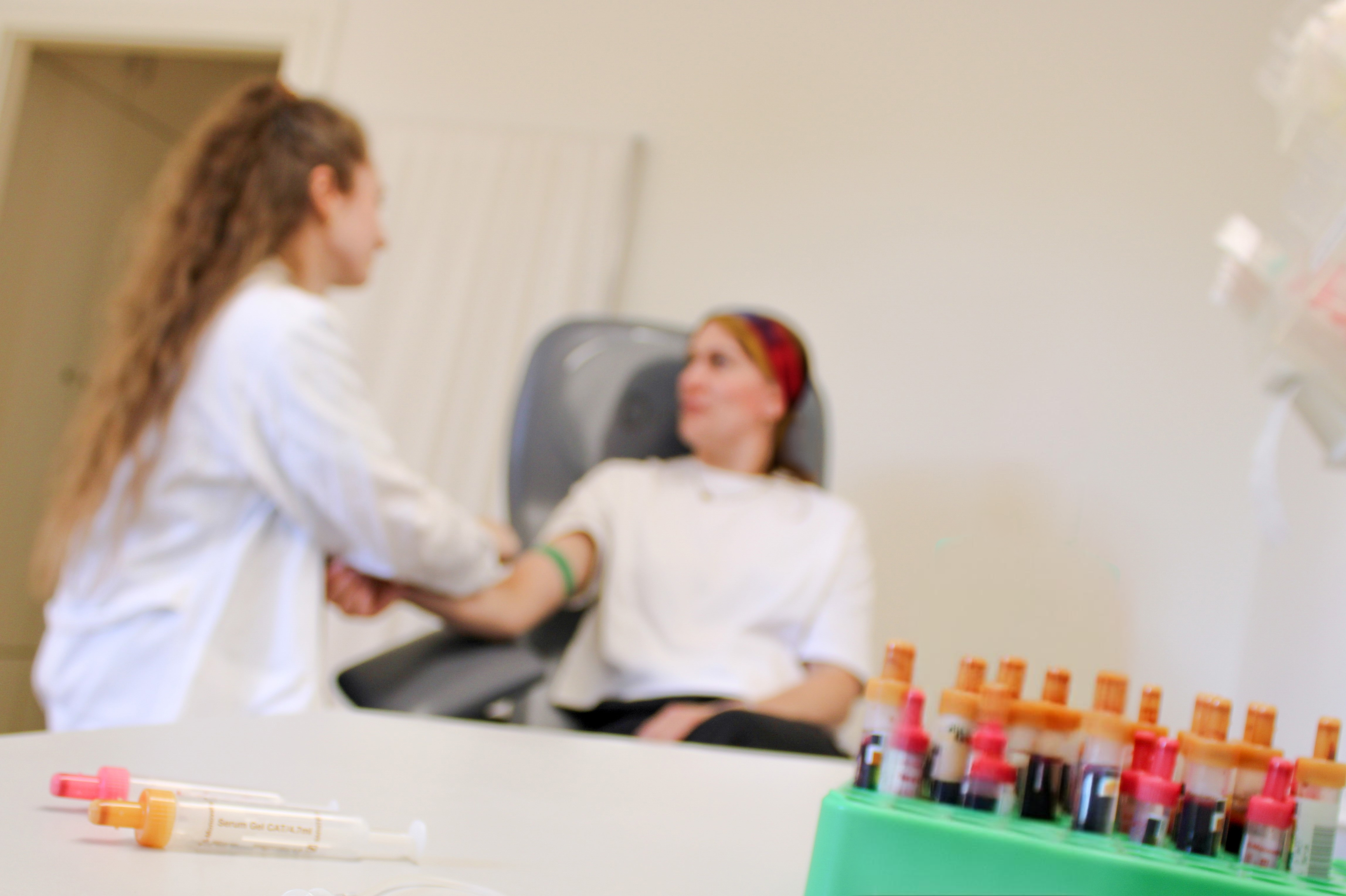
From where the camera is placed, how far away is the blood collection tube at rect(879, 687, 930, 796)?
451 millimetres

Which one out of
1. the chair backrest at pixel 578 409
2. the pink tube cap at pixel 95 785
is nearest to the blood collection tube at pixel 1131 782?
the pink tube cap at pixel 95 785

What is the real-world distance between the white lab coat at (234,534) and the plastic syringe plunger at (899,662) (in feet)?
3.14

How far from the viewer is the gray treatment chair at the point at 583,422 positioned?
5.74ft

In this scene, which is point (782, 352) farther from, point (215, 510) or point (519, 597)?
point (215, 510)

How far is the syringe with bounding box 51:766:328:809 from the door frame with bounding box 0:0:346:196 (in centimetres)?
279

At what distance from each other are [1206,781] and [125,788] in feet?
1.37

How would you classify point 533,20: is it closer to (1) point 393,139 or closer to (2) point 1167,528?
(1) point 393,139

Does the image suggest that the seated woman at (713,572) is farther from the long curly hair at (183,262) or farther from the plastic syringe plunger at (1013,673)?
the plastic syringe plunger at (1013,673)

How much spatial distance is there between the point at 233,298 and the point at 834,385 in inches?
60.6

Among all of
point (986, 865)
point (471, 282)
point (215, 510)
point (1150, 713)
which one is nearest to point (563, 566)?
point (215, 510)

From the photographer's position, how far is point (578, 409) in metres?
1.79

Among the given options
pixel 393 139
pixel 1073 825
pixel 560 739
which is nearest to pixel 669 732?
pixel 560 739

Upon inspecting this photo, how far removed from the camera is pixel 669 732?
1474mm

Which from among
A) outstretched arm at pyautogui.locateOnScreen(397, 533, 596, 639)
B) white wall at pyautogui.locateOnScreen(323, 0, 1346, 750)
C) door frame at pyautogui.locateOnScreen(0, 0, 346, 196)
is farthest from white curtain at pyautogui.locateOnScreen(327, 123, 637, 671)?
outstretched arm at pyautogui.locateOnScreen(397, 533, 596, 639)
